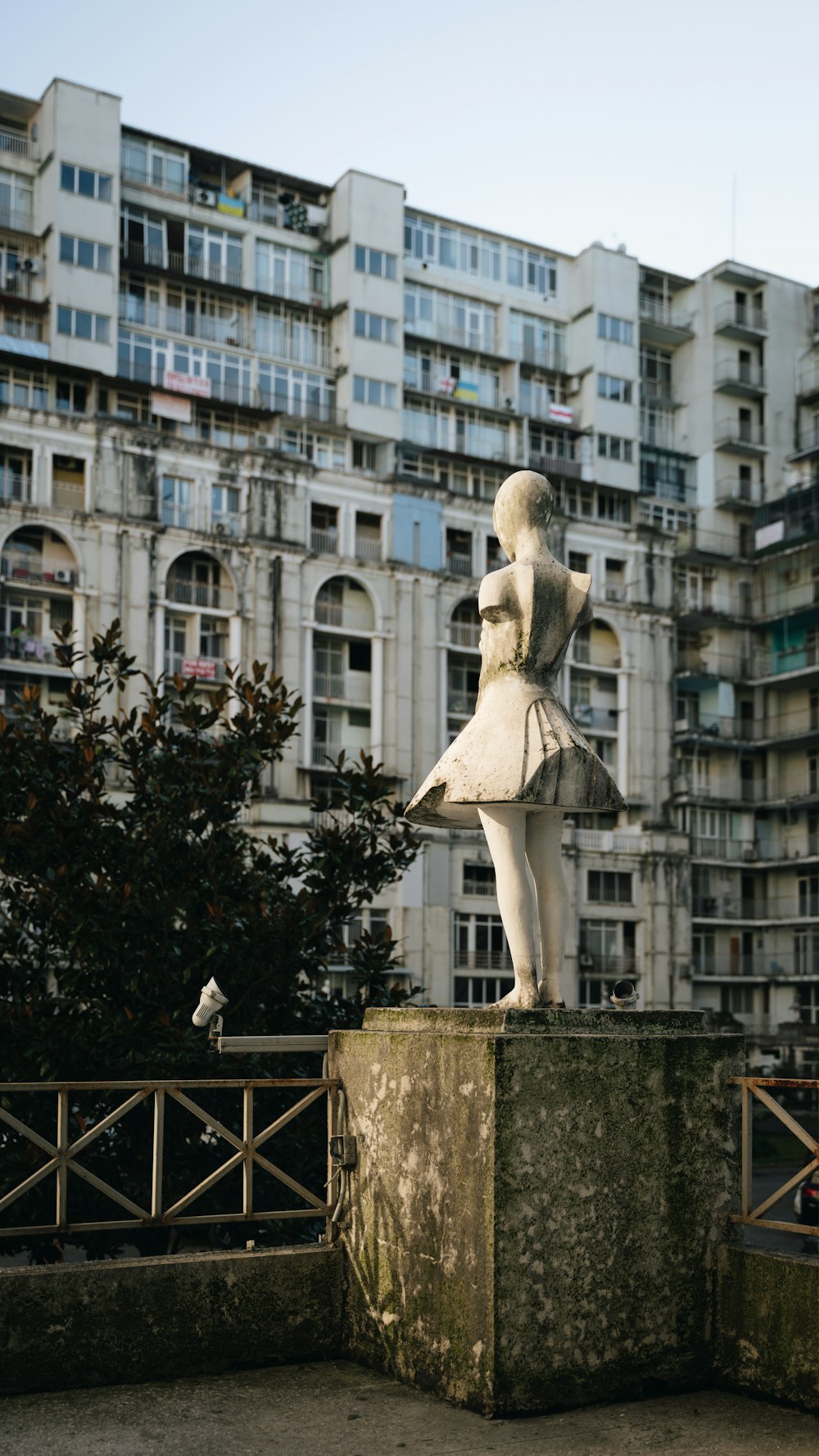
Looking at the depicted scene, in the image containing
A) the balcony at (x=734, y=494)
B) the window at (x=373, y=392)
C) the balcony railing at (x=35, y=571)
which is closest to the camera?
the balcony railing at (x=35, y=571)

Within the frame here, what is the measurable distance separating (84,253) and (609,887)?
31779 mm

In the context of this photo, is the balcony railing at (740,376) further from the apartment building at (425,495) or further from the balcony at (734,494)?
the balcony at (734,494)

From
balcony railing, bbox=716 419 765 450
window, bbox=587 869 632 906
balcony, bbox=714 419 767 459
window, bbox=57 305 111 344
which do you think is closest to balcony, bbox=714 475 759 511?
balcony, bbox=714 419 767 459

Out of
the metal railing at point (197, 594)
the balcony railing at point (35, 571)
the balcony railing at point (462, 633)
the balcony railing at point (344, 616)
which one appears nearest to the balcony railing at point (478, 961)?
the balcony railing at point (462, 633)

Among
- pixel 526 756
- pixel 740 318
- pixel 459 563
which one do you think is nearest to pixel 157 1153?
pixel 526 756

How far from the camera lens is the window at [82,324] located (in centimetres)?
5319

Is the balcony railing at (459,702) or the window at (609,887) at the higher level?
the balcony railing at (459,702)

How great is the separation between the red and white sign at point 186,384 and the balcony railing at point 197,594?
7.08 metres

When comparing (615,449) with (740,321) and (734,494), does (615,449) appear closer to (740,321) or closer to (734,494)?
(734,494)

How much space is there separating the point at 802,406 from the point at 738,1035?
230ft

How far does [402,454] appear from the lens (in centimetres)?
6175

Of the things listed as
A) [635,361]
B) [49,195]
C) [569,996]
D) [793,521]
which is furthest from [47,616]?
[793,521]

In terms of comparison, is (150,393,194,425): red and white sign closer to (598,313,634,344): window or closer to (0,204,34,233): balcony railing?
(0,204,34,233): balcony railing

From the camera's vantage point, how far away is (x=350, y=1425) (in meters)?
6.34
